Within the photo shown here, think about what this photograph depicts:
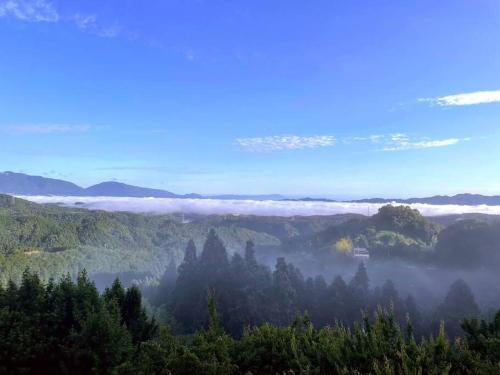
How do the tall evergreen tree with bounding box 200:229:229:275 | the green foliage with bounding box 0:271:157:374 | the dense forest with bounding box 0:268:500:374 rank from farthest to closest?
the tall evergreen tree with bounding box 200:229:229:275 → the green foliage with bounding box 0:271:157:374 → the dense forest with bounding box 0:268:500:374

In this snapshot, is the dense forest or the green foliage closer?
the dense forest

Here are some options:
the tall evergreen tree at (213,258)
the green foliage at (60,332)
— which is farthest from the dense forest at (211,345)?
the tall evergreen tree at (213,258)

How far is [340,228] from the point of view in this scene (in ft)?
588

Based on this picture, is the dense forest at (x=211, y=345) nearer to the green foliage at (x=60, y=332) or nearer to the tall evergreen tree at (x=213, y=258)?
the green foliage at (x=60, y=332)

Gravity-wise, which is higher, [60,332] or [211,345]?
[211,345]

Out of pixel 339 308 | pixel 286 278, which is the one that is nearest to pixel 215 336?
pixel 339 308

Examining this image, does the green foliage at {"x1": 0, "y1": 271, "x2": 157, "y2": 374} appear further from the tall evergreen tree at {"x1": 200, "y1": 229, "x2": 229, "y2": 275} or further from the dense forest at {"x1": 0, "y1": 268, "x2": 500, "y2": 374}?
the tall evergreen tree at {"x1": 200, "y1": 229, "x2": 229, "y2": 275}

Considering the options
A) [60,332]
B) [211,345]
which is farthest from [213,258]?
[211,345]

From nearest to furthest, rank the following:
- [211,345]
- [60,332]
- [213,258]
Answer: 1. [211,345]
2. [60,332]
3. [213,258]

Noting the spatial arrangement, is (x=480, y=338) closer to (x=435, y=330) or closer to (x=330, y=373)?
(x=330, y=373)

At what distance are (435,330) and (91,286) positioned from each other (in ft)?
145

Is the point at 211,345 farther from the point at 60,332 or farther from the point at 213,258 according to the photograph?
the point at 213,258

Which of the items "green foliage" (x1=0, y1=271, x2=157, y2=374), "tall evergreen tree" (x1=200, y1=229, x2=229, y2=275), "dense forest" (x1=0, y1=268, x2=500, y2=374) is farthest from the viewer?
"tall evergreen tree" (x1=200, y1=229, x2=229, y2=275)

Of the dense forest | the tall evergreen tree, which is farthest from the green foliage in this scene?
the tall evergreen tree
